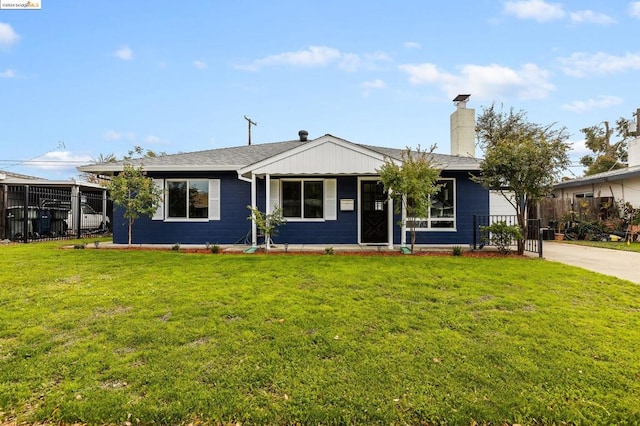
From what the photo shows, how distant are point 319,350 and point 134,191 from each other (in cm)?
902

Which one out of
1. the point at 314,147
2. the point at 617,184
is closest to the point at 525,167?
the point at 314,147

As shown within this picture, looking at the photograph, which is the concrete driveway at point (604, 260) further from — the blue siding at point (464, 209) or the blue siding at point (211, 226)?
the blue siding at point (211, 226)

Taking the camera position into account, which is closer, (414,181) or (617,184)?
(414,181)

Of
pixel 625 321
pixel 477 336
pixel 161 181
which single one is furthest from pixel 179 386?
pixel 161 181

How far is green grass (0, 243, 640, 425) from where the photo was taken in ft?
8.28

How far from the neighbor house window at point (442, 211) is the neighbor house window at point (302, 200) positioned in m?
3.03

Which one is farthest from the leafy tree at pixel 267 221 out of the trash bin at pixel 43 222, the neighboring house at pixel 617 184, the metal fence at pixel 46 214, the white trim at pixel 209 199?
the neighboring house at pixel 617 184

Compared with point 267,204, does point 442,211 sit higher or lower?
lower

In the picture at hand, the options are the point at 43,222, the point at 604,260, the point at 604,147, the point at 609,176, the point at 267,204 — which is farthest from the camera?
the point at 604,147

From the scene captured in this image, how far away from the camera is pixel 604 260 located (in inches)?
333

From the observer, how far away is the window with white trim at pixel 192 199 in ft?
36.2

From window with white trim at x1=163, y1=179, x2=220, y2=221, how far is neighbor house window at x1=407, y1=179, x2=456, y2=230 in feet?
20.7

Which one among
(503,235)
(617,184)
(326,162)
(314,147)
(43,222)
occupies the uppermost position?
(314,147)

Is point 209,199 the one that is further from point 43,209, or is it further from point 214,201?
point 43,209
